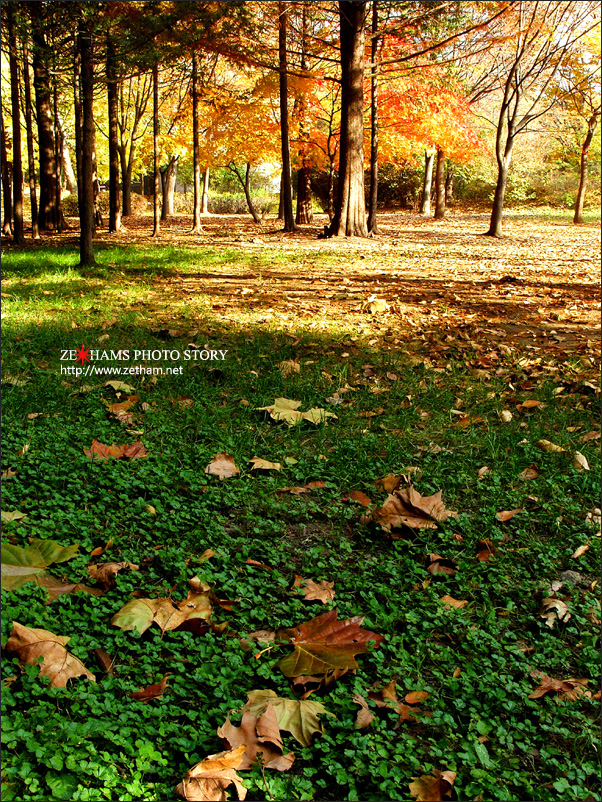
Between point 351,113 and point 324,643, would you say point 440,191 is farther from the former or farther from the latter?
point 324,643

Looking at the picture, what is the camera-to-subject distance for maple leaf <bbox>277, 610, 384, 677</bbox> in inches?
71.7

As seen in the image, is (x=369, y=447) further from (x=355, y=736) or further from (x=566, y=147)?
(x=566, y=147)

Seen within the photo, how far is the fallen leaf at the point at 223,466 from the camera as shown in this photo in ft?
9.50

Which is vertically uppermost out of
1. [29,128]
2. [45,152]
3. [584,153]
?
[584,153]

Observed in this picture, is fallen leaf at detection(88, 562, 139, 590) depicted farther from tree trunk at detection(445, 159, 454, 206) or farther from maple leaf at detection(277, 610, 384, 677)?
tree trunk at detection(445, 159, 454, 206)

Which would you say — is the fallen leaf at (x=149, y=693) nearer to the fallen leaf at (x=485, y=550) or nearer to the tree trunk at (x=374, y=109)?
the fallen leaf at (x=485, y=550)

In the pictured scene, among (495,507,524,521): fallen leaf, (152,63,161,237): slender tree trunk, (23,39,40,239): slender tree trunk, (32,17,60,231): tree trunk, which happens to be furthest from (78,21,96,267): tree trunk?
(495,507,524,521): fallen leaf

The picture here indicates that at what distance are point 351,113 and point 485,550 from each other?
11.5m

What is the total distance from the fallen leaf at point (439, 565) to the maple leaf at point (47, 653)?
1.18m

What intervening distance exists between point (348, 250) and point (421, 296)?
428cm

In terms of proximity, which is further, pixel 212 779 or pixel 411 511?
pixel 411 511

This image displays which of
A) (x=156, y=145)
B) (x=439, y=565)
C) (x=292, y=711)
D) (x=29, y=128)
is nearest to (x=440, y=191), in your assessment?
(x=156, y=145)

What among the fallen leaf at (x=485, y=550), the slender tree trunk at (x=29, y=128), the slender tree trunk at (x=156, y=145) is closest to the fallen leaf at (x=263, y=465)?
the fallen leaf at (x=485, y=550)

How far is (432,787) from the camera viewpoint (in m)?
1.50
